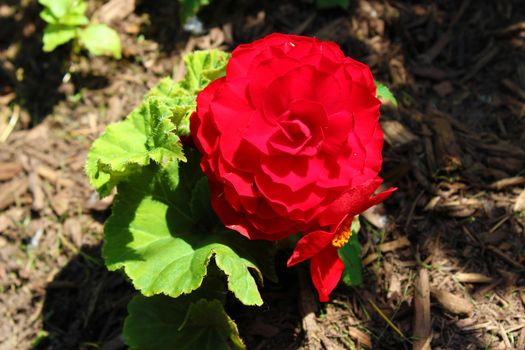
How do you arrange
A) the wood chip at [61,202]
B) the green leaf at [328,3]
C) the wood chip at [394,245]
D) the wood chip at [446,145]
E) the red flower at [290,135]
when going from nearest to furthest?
the red flower at [290,135] < the wood chip at [394,245] < the wood chip at [446,145] < the wood chip at [61,202] < the green leaf at [328,3]

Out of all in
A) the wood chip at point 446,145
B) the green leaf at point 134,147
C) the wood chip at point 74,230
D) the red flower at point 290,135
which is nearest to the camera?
the red flower at point 290,135

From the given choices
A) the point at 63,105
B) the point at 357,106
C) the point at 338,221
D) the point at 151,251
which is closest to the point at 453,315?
the point at 338,221

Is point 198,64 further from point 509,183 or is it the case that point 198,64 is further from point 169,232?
point 509,183

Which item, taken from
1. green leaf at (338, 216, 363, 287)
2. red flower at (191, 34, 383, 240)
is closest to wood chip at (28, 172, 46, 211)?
red flower at (191, 34, 383, 240)

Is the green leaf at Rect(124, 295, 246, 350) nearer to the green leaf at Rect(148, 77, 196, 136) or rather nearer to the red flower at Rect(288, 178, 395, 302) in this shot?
the red flower at Rect(288, 178, 395, 302)

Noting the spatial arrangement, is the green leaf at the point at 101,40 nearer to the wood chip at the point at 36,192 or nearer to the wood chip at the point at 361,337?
the wood chip at the point at 36,192

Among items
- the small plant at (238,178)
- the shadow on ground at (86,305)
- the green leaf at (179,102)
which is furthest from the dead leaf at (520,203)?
the shadow on ground at (86,305)

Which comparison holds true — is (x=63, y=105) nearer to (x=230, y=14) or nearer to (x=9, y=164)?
(x=9, y=164)

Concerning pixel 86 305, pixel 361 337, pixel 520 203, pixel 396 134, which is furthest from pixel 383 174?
pixel 86 305
